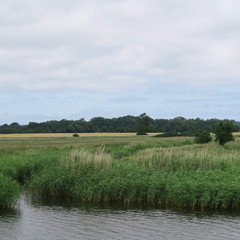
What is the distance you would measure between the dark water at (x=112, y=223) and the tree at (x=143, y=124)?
11147 centimetres

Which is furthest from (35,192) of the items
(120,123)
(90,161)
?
(120,123)

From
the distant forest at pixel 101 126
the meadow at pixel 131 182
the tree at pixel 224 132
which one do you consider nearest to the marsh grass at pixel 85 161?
the meadow at pixel 131 182

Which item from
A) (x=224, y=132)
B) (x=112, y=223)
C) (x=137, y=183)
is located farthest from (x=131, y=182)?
(x=224, y=132)

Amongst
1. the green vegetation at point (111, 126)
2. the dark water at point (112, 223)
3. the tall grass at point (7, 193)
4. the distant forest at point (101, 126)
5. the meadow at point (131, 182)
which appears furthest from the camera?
the distant forest at point (101, 126)

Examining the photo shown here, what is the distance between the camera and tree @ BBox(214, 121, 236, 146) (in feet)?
176

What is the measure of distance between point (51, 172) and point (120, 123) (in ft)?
454

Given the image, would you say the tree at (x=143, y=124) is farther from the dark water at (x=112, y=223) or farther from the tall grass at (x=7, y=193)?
the tall grass at (x=7, y=193)

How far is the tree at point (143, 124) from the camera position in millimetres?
134250

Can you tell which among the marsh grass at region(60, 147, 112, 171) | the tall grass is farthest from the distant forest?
the tall grass

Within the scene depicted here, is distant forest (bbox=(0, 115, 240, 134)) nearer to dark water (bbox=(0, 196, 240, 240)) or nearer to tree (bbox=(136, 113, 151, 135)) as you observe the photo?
tree (bbox=(136, 113, 151, 135))

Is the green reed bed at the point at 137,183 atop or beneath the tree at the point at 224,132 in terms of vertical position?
beneath

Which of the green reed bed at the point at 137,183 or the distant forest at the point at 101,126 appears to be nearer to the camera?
the green reed bed at the point at 137,183

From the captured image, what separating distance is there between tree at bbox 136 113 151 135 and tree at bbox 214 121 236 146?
7737cm

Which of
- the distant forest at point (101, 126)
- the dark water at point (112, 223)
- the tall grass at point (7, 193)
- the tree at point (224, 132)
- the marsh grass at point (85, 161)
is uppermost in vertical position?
the distant forest at point (101, 126)
